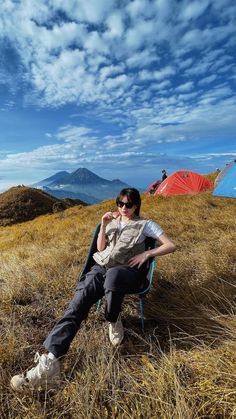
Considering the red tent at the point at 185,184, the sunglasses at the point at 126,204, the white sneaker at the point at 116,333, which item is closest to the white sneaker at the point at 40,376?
the white sneaker at the point at 116,333

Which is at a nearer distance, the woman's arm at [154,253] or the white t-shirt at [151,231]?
the woman's arm at [154,253]

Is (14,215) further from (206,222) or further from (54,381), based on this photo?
(54,381)

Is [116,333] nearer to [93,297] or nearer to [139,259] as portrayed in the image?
[93,297]

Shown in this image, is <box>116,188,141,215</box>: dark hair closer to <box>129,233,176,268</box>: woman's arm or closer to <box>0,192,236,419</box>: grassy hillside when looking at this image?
<box>129,233,176,268</box>: woman's arm

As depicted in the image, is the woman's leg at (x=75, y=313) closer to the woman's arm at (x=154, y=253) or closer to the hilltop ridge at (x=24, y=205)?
the woman's arm at (x=154, y=253)

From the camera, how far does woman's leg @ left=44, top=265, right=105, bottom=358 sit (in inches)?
105

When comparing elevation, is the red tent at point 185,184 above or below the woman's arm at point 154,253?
above

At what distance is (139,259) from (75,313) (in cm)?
86

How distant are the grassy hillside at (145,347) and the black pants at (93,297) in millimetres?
223

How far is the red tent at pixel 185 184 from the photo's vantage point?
16516mm

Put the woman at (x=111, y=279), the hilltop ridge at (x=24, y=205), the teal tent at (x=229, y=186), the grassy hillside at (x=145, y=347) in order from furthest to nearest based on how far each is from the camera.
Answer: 1. the hilltop ridge at (x=24, y=205)
2. the teal tent at (x=229, y=186)
3. the woman at (x=111, y=279)
4. the grassy hillside at (x=145, y=347)

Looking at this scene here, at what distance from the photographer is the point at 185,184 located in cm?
1688

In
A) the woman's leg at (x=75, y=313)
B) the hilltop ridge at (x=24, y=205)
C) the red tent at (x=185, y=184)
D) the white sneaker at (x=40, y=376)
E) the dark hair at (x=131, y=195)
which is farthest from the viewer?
the hilltop ridge at (x=24, y=205)

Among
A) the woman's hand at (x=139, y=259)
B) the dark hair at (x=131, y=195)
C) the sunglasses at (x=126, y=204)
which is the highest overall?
the dark hair at (x=131, y=195)
